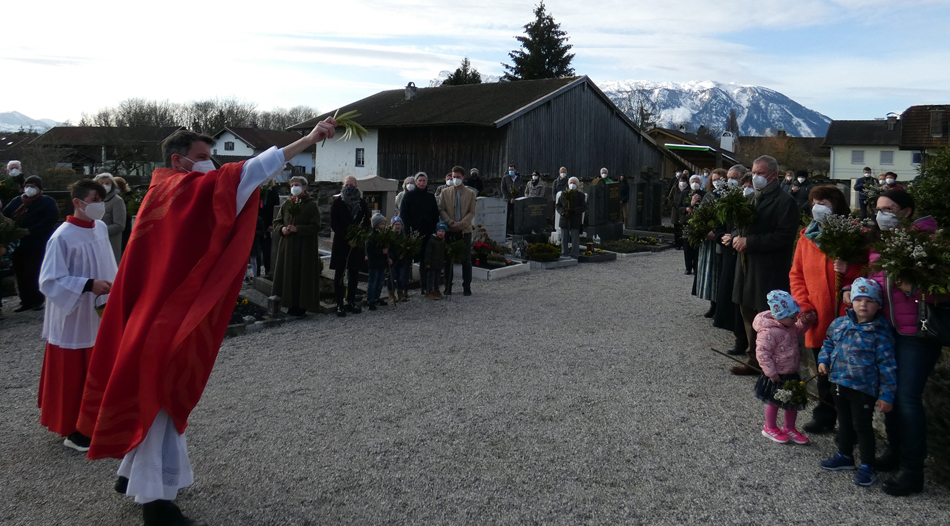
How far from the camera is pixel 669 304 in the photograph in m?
11.1

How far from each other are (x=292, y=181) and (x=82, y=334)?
4994mm

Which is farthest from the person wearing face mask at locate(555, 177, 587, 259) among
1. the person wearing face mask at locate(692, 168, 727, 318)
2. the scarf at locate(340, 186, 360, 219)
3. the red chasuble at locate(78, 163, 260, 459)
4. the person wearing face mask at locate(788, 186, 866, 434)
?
the red chasuble at locate(78, 163, 260, 459)

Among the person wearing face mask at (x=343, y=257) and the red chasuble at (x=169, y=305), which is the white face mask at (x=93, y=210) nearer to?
the red chasuble at (x=169, y=305)

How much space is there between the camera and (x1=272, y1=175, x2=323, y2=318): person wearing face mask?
9758 millimetres

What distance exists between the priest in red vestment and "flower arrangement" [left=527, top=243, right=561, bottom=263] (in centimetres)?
1147

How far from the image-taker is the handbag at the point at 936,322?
13.7 feet

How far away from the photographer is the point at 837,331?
467 centimetres

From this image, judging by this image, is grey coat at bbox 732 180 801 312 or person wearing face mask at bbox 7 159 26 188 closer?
grey coat at bbox 732 180 801 312

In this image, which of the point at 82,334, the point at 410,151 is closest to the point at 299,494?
the point at 82,334

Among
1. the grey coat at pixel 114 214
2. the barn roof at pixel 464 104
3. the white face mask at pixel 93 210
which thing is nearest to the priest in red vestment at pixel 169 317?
the white face mask at pixel 93 210

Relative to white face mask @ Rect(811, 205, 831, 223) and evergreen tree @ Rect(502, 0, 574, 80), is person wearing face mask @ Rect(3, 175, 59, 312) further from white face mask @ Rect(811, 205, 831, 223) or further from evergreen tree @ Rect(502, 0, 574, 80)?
evergreen tree @ Rect(502, 0, 574, 80)

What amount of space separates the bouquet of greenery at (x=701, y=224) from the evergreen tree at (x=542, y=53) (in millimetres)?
40049

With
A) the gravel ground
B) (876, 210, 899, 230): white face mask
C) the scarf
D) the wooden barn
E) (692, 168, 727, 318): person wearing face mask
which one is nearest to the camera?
the gravel ground

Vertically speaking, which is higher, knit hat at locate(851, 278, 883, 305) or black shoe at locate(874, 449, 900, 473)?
knit hat at locate(851, 278, 883, 305)
